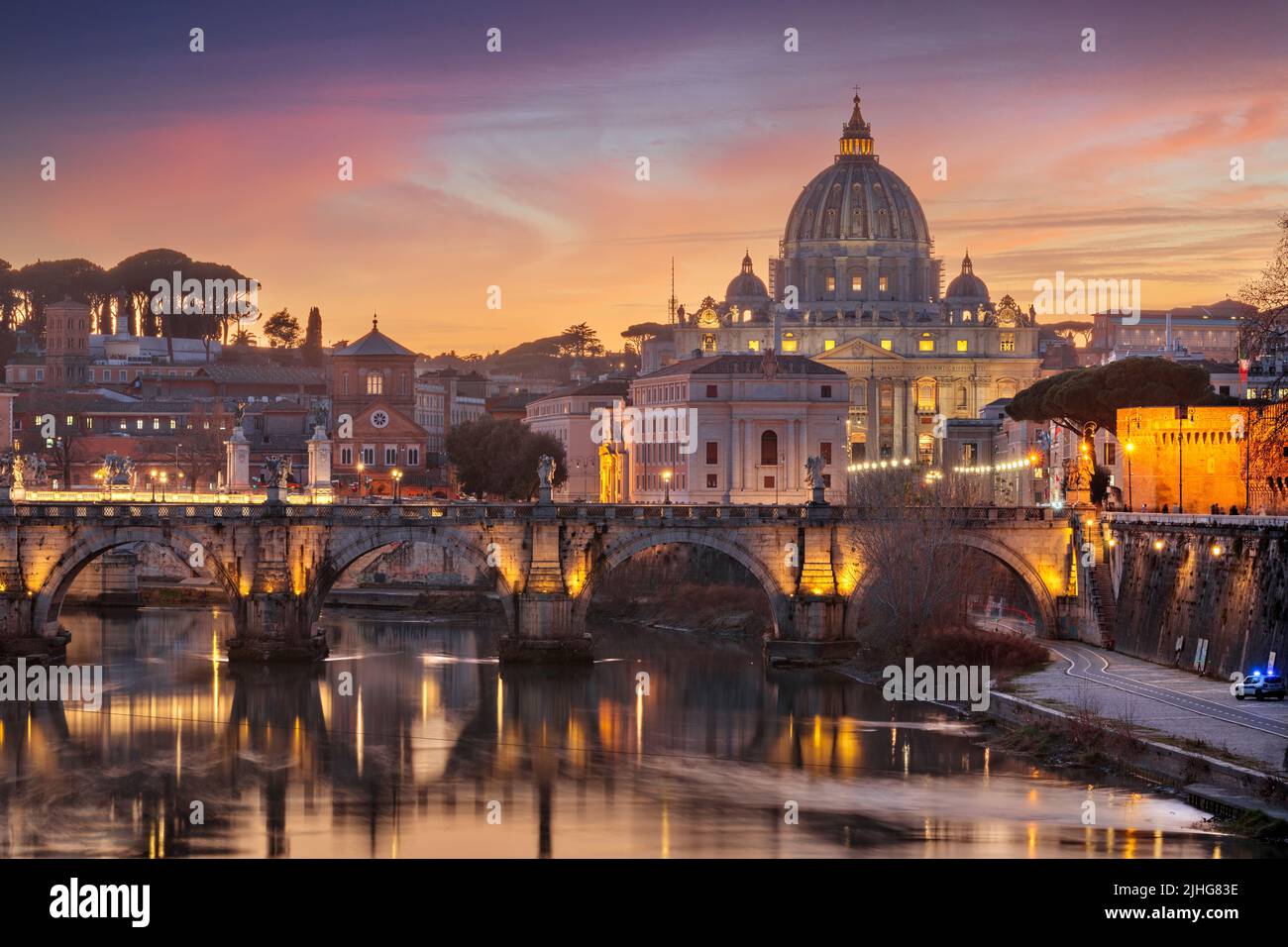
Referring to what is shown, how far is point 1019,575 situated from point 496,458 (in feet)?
175

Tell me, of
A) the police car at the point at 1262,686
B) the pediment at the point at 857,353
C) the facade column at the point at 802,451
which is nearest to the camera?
the police car at the point at 1262,686

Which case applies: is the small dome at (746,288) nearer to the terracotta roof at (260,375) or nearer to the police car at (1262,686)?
the terracotta roof at (260,375)

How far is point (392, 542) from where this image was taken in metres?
70.8

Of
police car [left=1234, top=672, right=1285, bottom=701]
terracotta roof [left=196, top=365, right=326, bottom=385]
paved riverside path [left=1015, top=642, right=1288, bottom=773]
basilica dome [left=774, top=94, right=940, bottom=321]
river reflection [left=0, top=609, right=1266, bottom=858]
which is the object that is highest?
basilica dome [left=774, top=94, right=940, bottom=321]

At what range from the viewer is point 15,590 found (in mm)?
70812

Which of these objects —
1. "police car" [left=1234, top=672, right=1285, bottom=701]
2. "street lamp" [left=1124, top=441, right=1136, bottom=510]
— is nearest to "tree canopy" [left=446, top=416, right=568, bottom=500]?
"street lamp" [left=1124, top=441, right=1136, bottom=510]

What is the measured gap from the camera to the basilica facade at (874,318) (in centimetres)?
17212

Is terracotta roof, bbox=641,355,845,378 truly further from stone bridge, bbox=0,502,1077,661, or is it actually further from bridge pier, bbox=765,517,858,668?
bridge pier, bbox=765,517,858,668

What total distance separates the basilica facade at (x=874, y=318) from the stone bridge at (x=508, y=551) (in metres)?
83.2

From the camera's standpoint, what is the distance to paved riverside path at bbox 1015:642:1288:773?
46.5 m

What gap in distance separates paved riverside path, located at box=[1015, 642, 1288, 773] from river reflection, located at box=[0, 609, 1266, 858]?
232 cm

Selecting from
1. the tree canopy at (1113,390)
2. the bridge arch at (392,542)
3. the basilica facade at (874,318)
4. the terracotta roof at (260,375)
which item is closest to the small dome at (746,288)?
the basilica facade at (874,318)
